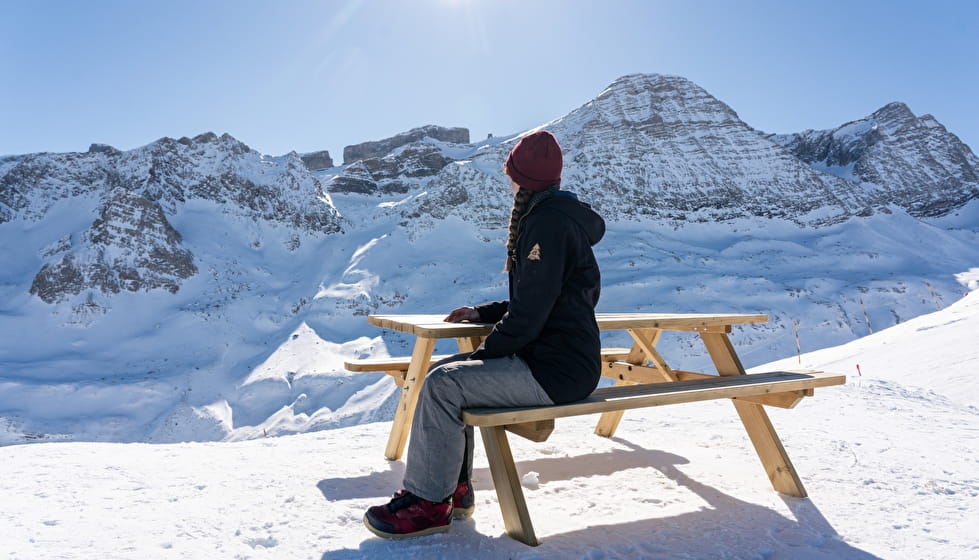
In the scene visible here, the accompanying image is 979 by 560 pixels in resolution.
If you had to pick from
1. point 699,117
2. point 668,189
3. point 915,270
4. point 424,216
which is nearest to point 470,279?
point 424,216

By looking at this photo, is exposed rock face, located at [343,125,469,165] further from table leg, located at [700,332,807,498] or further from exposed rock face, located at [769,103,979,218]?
table leg, located at [700,332,807,498]

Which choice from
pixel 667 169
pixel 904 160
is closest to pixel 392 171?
pixel 667 169

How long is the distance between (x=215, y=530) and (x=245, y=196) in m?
37.5

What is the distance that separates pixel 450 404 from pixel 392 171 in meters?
53.9

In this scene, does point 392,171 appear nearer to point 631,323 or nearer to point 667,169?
point 667,169

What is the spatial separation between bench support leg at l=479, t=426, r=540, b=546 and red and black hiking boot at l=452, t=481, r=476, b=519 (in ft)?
0.97

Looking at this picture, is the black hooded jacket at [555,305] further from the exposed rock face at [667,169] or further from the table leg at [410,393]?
the exposed rock face at [667,169]

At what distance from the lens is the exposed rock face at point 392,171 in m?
48.1

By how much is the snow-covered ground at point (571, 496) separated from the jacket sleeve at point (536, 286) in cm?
74

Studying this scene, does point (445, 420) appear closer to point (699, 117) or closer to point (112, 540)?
point (112, 540)

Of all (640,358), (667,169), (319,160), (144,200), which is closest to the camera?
(640,358)

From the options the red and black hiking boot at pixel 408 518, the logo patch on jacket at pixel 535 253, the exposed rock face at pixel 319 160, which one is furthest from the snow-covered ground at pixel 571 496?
the exposed rock face at pixel 319 160

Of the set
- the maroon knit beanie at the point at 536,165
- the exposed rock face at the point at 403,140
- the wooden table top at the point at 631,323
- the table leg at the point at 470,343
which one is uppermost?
the exposed rock face at the point at 403,140

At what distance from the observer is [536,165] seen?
7.04ft
